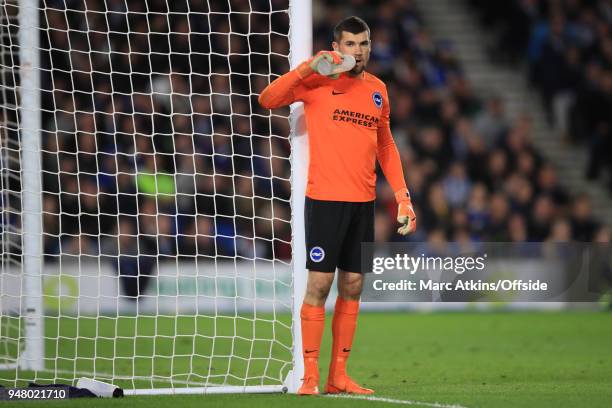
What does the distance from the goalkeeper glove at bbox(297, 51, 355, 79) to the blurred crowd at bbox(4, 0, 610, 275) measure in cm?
570

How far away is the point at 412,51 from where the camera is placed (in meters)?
19.5

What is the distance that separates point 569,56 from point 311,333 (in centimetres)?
1337

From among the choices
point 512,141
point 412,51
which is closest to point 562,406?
point 512,141

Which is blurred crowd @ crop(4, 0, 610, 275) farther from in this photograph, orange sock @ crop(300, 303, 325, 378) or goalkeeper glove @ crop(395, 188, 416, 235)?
orange sock @ crop(300, 303, 325, 378)

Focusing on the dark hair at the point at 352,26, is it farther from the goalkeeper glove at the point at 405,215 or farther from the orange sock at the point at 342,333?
the orange sock at the point at 342,333

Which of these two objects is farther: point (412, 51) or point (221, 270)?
point (412, 51)

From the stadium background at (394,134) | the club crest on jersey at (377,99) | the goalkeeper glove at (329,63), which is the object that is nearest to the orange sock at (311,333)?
the club crest on jersey at (377,99)

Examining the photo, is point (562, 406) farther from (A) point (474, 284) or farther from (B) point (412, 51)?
(B) point (412, 51)

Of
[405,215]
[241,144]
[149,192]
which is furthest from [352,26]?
[241,144]

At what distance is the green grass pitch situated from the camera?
288 inches

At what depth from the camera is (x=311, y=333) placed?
7.50 meters

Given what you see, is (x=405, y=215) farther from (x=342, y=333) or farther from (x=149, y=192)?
(x=149, y=192)

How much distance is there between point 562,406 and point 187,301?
29.2 feet

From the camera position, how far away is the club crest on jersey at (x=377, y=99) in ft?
24.8
